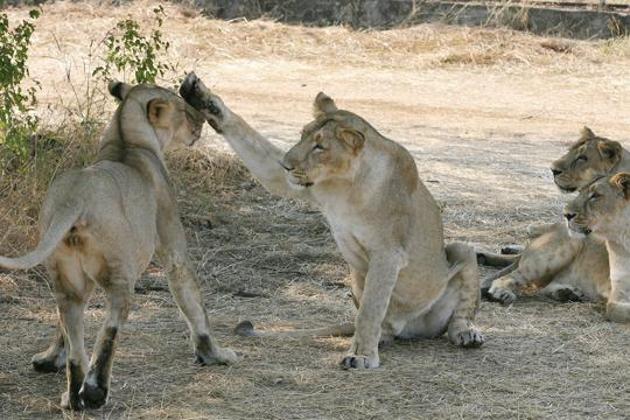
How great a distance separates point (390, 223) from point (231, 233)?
2583 millimetres

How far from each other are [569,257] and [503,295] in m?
0.51

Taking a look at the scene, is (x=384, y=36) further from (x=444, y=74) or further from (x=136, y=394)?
(x=136, y=394)

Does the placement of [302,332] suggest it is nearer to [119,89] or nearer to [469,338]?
[469,338]

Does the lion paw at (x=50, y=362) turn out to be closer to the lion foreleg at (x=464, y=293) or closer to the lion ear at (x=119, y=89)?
the lion ear at (x=119, y=89)

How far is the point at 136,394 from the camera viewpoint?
5898 mm

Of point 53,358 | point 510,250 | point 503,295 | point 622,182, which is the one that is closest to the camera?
point 53,358

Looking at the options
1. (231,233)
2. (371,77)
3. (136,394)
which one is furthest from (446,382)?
(371,77)

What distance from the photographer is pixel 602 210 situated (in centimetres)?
757

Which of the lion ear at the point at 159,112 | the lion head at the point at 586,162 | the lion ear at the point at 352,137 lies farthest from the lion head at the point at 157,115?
the lion head at the point at 586,162

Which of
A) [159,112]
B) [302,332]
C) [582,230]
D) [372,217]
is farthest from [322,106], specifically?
[582,230]

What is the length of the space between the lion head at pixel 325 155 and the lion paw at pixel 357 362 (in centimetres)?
80

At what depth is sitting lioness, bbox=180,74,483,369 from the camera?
6.48m

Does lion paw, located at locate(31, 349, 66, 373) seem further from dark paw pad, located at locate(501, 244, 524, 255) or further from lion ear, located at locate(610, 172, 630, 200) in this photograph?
dark paw pad, located at locate(501, 244, 524, 255)

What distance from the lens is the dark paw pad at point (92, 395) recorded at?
5.51 metres
